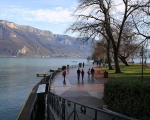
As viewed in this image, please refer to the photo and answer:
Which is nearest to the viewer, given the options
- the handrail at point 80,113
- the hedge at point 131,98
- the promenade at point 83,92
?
the handrail at point 80,113

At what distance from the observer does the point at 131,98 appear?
12328mm

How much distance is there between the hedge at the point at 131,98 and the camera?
37.2 feet

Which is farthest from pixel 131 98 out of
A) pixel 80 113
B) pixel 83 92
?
pixel 83 92

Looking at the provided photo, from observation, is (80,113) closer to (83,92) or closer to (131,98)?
(131,98)

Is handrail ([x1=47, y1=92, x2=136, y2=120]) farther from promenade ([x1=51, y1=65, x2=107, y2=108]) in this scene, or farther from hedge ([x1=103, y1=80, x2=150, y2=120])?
promenade ([x1=51, y1=65, x2=107, y2=108])

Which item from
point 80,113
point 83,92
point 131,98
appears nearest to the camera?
point 80,113

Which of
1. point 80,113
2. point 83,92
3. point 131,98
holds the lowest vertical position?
point 83,92

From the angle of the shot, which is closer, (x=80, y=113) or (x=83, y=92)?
(x=80, y=113)

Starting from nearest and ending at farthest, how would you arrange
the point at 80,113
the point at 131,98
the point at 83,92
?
1. the point at 80,113
2. the point at 131,98
3. the point at 83,92

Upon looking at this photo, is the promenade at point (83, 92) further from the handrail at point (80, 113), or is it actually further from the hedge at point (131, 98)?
the handrail at point (80, 113)

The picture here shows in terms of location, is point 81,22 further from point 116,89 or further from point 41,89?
point 116,89

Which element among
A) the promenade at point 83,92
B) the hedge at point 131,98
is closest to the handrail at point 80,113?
the hedge at point 131,98

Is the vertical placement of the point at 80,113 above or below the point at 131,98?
below

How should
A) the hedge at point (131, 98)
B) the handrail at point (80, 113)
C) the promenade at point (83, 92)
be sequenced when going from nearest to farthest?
the handrail at point (80, 113) → the hedge at point (131, 98) → the promenade at point (83, 92)
